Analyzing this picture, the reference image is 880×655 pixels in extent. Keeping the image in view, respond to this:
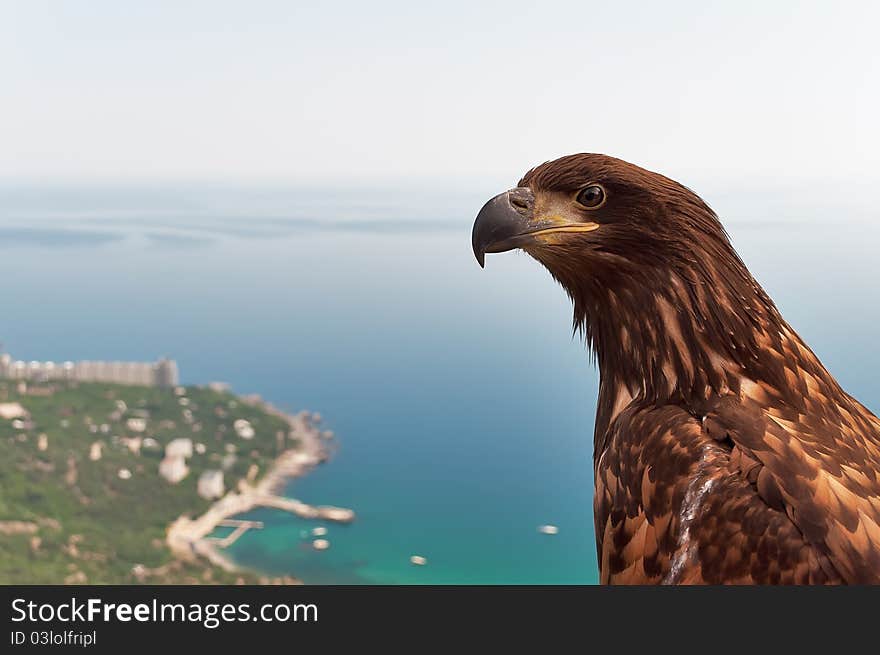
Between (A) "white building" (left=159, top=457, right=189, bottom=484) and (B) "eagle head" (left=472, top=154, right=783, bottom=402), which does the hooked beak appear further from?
(A) "white building" (left=159, top=457, right=189, bottom=484)

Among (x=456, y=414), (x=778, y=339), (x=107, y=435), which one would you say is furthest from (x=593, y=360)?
(x=107, y=435)

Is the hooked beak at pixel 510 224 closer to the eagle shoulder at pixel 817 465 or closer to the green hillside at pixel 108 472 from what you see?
the eagle shoulder at pixel 817 465

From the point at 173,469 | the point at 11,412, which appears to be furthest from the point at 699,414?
the point at 11,412

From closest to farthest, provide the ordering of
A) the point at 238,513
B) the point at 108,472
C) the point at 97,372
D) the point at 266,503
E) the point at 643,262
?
the point at 643,262, the point at 108,472, the point at 238,513, the point at 266,503, the point at 97,372

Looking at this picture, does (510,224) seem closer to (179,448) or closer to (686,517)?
(686,517)

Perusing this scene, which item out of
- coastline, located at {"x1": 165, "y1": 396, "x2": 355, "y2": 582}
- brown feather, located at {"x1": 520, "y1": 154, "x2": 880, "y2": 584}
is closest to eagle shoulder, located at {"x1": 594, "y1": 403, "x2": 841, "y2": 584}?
brown feather, located at {"x1": 520, "y1": 154, "x2": 880, "y2": 584}

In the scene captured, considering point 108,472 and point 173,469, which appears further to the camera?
point 173,469
